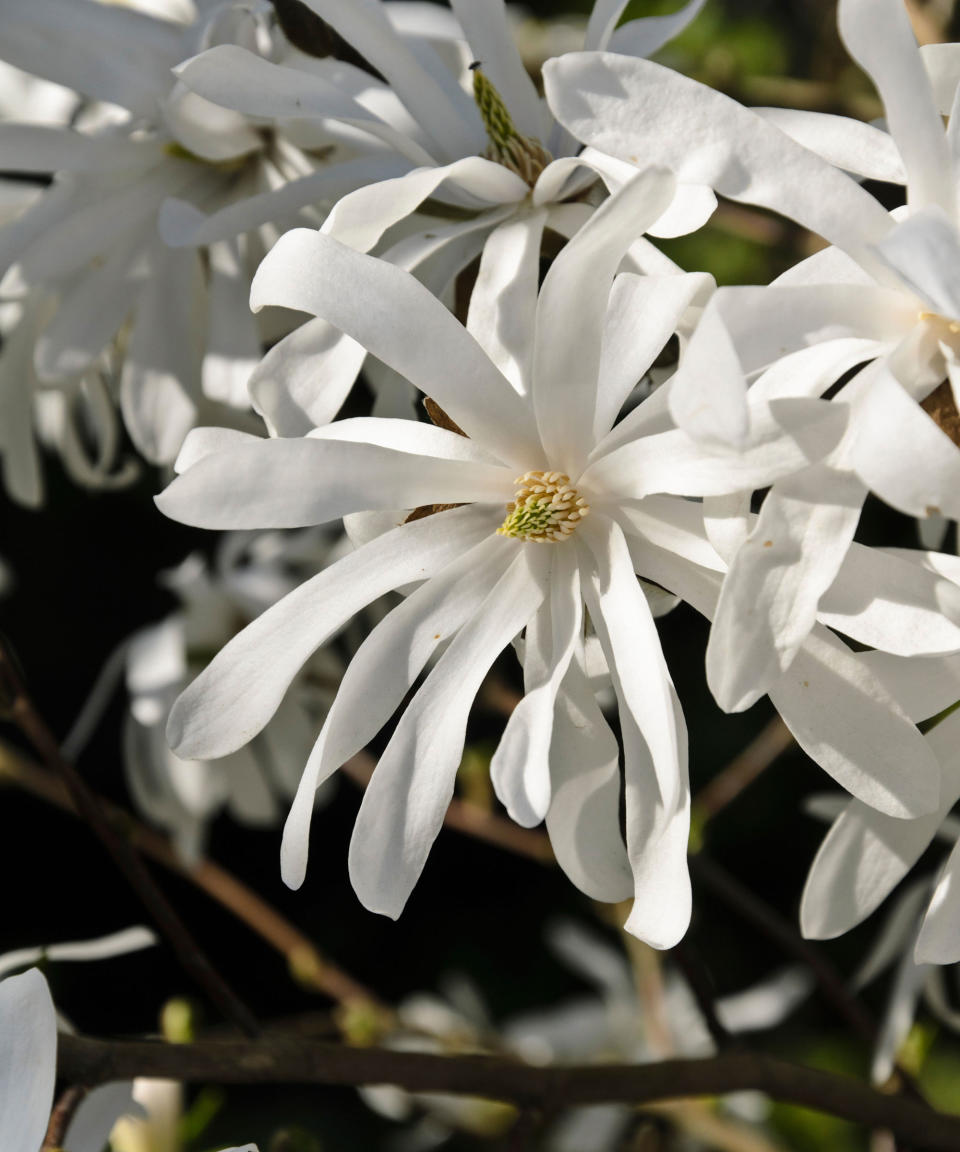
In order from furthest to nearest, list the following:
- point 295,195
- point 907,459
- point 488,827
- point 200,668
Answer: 1. point 488,827
2. point 200,668
3. point 295,195
4. point 907,459

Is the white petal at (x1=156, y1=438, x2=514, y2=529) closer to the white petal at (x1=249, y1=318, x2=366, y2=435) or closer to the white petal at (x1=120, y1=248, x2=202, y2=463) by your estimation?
the white petal at (x1=249, y1=318, x2=366, y2=435)

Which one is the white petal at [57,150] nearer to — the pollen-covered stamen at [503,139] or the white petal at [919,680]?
the pollen-covered stamen at [503,139]

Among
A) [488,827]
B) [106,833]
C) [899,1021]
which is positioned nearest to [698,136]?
[106,833]

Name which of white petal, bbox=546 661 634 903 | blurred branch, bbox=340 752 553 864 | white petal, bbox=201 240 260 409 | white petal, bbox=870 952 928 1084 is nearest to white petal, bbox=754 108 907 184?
white petal, bbox=546 661 634 903

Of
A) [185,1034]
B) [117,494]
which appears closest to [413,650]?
[185,1034]

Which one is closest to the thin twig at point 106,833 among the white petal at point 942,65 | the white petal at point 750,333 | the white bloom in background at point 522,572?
the white bloom in background at point 522,572

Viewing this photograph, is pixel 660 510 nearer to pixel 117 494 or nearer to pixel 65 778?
pixel 65 778

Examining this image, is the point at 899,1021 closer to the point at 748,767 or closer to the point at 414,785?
the point at 748,767
